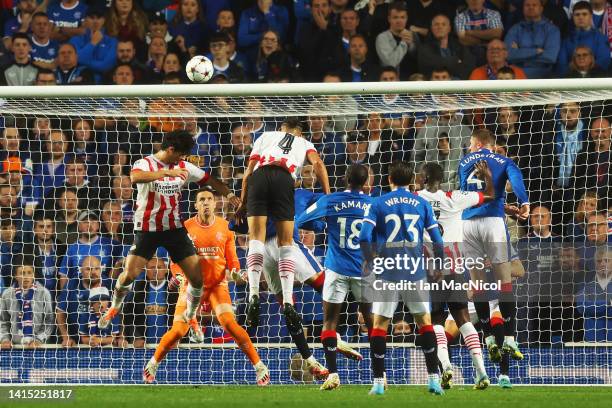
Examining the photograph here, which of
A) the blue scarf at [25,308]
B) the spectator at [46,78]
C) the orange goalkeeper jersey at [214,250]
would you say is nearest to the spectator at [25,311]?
the blue scarf at [25,308]

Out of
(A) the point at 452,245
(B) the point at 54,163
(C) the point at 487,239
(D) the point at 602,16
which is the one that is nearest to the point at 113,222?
(B) the point at 54,163

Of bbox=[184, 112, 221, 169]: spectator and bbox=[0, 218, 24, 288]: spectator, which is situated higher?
bbox=[184, 112, 221, 169]: spectator

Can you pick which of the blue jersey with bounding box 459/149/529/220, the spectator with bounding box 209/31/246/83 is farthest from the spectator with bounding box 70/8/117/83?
the blue jersey with bounding box 459/149/529/220

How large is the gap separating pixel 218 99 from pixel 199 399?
14.3ft

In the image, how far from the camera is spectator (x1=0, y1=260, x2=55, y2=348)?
13297 mm

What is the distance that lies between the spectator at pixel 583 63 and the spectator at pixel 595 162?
202 centimetres

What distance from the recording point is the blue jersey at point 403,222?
35.3ft

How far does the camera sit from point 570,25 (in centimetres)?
1633

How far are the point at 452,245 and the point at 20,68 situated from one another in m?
6.88

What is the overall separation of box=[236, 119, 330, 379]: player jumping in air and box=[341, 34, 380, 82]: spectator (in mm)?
4099

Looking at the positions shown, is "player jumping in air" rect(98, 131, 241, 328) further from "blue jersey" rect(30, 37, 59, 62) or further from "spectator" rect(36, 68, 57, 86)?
"blue jersey" rect(30, 37, 59, 62)

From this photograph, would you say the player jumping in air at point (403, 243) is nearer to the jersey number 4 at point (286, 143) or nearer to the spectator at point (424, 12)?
the jersey number 4 at point (286, 143)

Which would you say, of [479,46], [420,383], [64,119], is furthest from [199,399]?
[479,46]

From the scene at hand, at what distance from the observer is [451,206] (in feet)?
40.7
